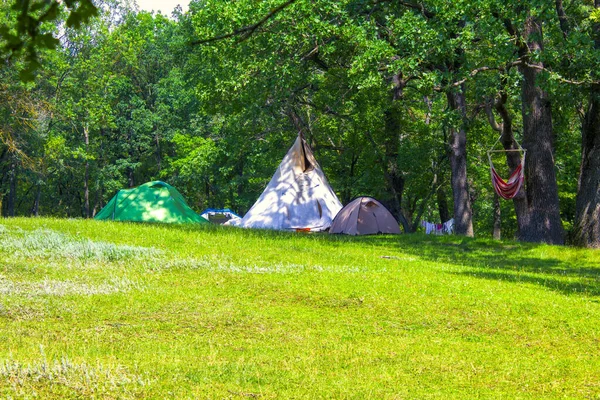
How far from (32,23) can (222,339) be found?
6521 millimetres

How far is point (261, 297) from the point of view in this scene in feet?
39.4

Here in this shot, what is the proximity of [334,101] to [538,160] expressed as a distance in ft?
35.7

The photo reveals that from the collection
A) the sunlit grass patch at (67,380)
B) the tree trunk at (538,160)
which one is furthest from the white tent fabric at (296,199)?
the sunlit grass patch at (67,380)

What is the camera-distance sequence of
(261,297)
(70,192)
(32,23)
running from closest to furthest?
1. (32,23)
2. (261,297)
3. (70,192)

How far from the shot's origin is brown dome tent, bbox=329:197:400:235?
28234 millimetres

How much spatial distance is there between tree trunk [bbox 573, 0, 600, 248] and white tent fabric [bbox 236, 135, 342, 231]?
12256 mm

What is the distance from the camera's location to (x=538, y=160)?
21234mm

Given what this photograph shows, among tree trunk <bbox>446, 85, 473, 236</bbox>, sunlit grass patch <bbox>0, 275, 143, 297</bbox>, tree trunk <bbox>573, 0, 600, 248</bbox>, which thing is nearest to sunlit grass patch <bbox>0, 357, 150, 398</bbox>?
sunlit grass patch <bbox>0, 275, 143, 297</bbox>

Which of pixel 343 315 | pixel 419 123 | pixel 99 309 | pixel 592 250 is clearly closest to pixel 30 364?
pixel 99 309

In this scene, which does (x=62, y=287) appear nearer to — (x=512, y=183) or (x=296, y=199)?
(x=512, y=183)

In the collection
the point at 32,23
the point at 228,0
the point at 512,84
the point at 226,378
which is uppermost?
the point at 228,0

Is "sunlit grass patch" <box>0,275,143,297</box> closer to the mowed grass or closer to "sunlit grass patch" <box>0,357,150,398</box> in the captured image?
the mowed grass

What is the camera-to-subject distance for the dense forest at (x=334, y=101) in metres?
20.2

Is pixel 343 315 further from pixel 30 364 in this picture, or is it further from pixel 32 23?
pixel 32 23
